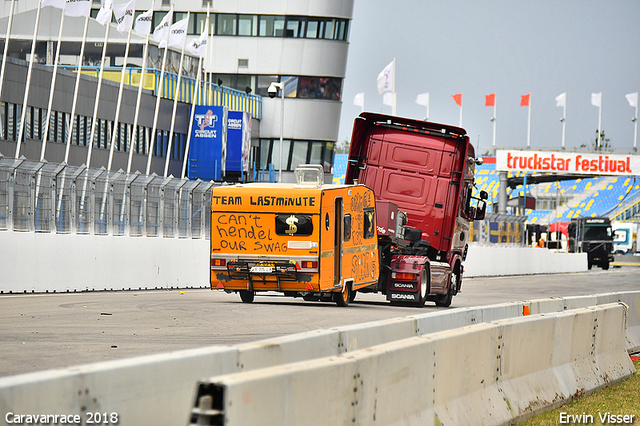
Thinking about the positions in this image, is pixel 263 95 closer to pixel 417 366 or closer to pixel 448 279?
pixel 448 279

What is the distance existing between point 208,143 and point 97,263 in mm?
36651

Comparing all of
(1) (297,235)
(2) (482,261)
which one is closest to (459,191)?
(1) (297,235)

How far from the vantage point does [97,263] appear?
2356 cm

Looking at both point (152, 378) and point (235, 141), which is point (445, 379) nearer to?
point (152, 378)

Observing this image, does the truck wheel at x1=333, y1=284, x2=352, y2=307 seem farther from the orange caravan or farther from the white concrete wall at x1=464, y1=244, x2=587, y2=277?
the white concrete wall at x1=464, y1=244, x2=587, y2=277

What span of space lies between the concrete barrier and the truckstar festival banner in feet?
201

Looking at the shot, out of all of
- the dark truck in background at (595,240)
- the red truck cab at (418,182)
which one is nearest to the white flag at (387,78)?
the dark truck in background at (595,240)

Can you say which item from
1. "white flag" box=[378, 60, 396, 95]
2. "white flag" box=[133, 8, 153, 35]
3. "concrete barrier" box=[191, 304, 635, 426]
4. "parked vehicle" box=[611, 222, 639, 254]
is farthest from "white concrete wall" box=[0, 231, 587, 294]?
"parked vehicle" box=[611, 222, 639, 254]

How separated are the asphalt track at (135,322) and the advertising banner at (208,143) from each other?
35.6m

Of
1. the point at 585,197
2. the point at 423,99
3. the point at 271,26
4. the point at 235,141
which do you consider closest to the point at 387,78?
the point at 235,141

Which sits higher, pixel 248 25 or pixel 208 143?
pixel 248 25

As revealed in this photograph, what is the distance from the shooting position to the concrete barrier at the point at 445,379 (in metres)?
4.83

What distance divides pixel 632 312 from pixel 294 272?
7.29 metres

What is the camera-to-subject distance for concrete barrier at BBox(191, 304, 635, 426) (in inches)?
190
